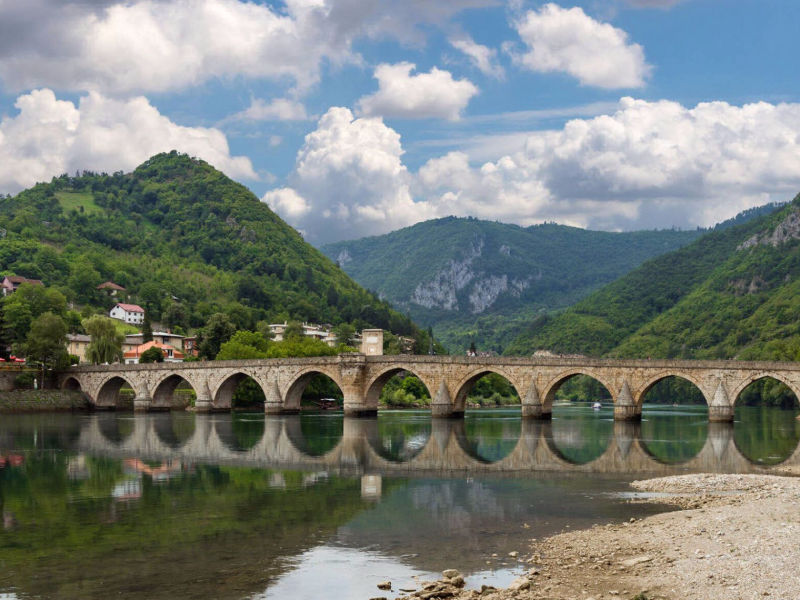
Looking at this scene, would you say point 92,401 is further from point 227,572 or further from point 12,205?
point 12,205

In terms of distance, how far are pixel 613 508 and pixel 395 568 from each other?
9207mm

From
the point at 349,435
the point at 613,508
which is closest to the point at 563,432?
the point at 349,435

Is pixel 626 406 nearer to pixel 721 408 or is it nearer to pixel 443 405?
pixel 721 408

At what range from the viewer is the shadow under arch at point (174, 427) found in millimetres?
50406

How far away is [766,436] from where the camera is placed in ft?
172

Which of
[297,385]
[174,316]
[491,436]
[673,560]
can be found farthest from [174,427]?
[174,316]

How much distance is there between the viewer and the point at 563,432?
55938mm

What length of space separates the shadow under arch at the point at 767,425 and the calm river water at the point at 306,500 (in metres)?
0.35

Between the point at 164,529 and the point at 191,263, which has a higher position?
the point at 191,263

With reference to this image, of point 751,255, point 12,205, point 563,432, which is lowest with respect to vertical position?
point 563,432

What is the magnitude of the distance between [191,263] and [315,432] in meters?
121

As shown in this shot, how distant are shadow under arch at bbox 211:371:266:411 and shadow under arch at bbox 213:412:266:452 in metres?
1.47

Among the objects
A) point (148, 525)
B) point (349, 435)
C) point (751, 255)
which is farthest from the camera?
point (751, 255)

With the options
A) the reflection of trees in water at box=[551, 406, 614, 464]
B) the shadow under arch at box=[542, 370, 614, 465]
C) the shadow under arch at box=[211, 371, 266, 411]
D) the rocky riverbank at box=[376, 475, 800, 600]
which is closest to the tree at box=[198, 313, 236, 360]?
the shadow under arch at box=[211, 371, 266, 411]
